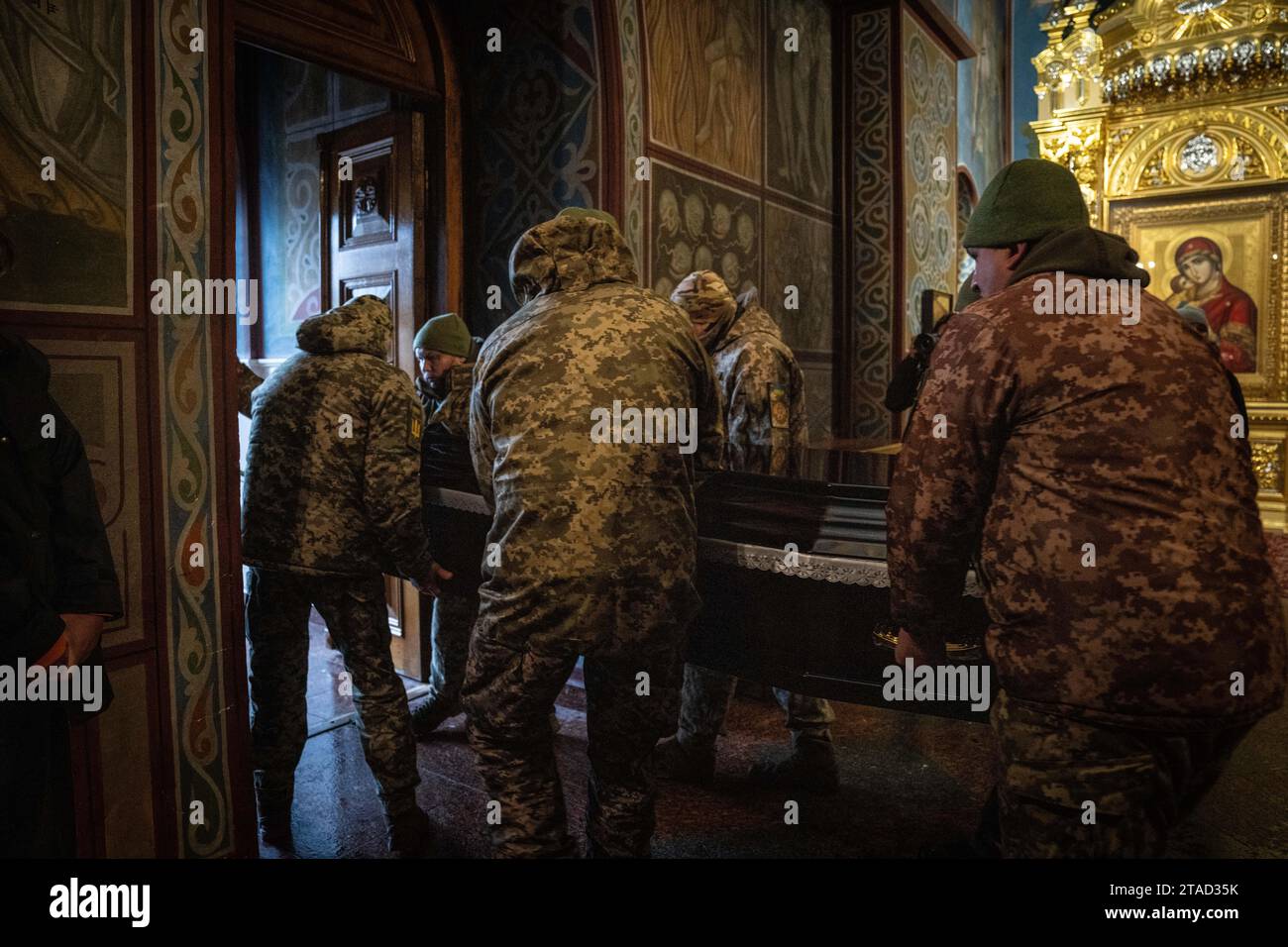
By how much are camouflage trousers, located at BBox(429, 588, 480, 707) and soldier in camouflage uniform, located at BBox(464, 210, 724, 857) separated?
1.38 m

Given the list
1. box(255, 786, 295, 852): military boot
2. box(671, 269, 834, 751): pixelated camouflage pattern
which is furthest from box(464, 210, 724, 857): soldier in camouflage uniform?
box(671, 269, 834, 751): pixelated camouflage pattern

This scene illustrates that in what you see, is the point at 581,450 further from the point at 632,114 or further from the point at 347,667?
the point at 632,114

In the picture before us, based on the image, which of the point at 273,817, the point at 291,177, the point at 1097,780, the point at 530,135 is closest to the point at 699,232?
the point at 530,135

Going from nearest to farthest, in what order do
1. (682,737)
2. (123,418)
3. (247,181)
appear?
(123,418), (682,737), (247,181)

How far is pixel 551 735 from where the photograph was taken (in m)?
2.24

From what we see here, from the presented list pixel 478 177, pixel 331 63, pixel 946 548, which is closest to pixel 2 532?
pixel 946 548

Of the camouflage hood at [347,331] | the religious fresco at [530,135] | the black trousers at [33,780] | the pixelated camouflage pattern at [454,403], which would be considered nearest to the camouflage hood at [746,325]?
the religious fresco at [530,135]

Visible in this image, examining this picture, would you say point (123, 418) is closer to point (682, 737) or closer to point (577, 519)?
point (577, 519)

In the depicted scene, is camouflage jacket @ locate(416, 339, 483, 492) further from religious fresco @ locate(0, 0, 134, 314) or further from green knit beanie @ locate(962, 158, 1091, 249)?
green knit beanie @ locate(962, 158, 1091, 249)

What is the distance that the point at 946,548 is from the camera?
1.71 metres

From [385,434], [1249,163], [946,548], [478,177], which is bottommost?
[946,548]

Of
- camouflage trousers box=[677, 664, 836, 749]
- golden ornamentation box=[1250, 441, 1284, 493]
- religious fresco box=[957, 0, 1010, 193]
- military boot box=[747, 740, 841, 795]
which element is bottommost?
military boot box=[747, 740, 841, 795]

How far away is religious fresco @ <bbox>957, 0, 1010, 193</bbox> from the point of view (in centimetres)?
854
